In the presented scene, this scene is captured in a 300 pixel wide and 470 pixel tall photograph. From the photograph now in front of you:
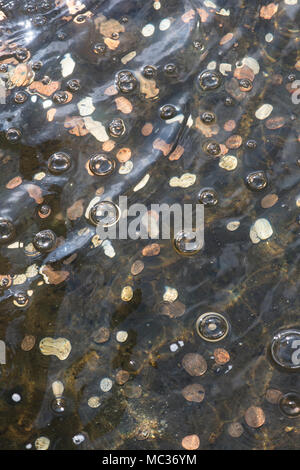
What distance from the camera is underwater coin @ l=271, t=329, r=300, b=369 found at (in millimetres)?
1817

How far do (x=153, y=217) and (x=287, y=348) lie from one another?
78 centimetres

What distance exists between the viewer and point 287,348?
1.83 meters

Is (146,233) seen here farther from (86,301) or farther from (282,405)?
(282,405)

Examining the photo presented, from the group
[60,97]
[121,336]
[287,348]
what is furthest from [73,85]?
[287,348]

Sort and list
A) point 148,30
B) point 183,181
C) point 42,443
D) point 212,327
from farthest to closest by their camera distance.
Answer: point 148,30 → point 183,181 → point 212,327 → point 42,443

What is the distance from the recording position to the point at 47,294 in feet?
6.33

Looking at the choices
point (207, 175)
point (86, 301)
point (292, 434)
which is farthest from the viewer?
point (207, 175)

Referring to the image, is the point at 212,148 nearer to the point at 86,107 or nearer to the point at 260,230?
the point at 260,230

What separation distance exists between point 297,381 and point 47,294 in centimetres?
107

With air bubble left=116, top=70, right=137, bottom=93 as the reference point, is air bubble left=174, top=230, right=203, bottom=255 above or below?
below

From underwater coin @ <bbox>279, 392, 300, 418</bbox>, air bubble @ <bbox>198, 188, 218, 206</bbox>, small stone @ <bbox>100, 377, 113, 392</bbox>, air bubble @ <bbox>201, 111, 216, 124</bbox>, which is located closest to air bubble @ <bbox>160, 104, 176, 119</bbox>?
→ air bubble @ <bbox>201, 111, 216, 124</bbox>

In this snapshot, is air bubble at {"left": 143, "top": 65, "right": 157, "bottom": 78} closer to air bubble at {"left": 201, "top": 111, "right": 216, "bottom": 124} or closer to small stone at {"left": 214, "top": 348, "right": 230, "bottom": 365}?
air bubble at {"left": 201, "top": 111, "right": 216, "bottom": 124}

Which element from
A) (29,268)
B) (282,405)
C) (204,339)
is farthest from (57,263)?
(282,405)

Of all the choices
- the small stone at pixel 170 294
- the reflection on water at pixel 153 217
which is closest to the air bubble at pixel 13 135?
the reflection on water at pixel 153 217
